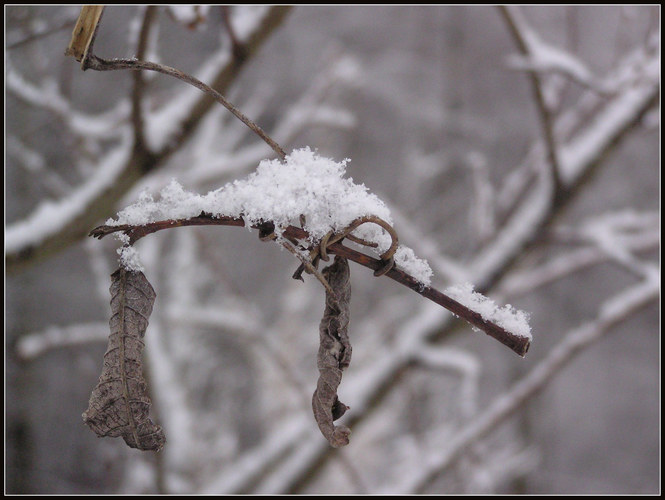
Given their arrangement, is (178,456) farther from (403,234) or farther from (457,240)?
(457,240)

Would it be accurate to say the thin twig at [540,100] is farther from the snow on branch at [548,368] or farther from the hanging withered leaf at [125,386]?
the hanging withered leaf at [125,386]

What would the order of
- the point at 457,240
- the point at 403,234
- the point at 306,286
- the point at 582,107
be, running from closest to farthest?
the point at 582,107 < the point at 403,234 < the point at 306,286 < the point at 457,240

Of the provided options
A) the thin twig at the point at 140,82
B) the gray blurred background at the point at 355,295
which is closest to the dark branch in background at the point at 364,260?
the thin twig at the point at 140,82

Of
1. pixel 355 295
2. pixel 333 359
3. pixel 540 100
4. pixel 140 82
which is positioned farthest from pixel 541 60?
pixel 355 295

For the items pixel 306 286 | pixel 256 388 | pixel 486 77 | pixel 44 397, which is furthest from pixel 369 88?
pixel 44 397

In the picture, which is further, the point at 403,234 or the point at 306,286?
the point at 306,286

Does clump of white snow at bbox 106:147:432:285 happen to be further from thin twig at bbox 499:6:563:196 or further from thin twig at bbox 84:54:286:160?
thin twig at bbox 499:6:563:196
